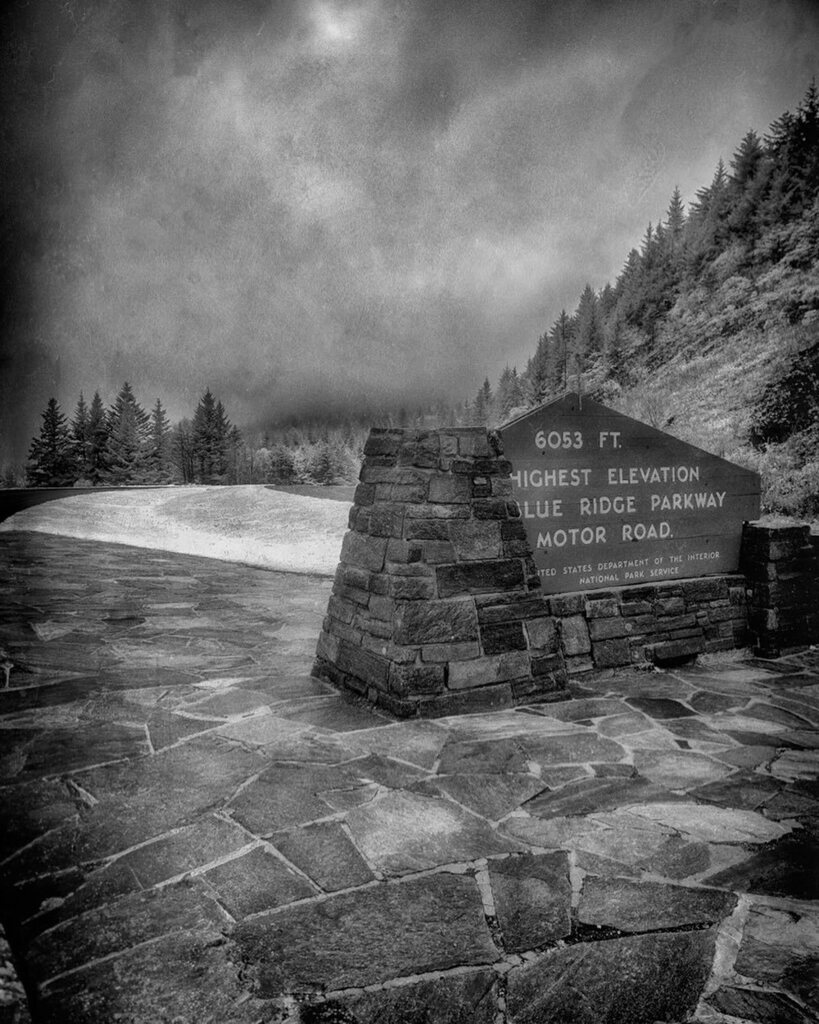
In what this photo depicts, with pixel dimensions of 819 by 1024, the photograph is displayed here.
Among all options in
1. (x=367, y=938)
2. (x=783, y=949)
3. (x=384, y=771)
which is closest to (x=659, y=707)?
(x=384, y=771)

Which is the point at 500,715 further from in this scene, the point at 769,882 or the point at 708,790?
the point at 769,882

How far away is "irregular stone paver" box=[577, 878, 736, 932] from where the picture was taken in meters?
1.79

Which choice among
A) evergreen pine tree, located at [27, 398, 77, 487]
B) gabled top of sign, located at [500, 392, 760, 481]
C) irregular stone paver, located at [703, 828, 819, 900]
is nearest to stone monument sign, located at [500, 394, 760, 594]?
gabled top of sign, located at [500, 392, 760, 481]

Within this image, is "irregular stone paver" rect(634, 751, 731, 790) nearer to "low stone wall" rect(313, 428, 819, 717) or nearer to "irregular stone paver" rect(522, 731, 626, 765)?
"irregular stone paver" rect(522, 731, 626, 765)

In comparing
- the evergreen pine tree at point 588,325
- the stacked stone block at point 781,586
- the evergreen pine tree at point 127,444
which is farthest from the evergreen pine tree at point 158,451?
the stacked stone block at point 781,586

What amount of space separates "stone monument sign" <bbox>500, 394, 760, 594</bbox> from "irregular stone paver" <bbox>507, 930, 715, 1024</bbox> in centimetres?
273

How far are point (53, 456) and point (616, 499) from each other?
15203 mm

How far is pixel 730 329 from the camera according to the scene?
67.3 ft

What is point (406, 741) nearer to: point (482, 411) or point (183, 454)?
point (482, 411)

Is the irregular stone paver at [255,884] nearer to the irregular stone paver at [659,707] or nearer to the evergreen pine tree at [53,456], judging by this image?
the irregular stone paver at [659,707]

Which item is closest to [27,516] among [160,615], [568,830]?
[160,615]

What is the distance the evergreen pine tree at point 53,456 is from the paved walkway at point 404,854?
11735 millimetres

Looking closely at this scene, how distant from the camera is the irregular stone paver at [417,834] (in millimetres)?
2151

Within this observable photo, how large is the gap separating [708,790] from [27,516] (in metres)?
17.8
